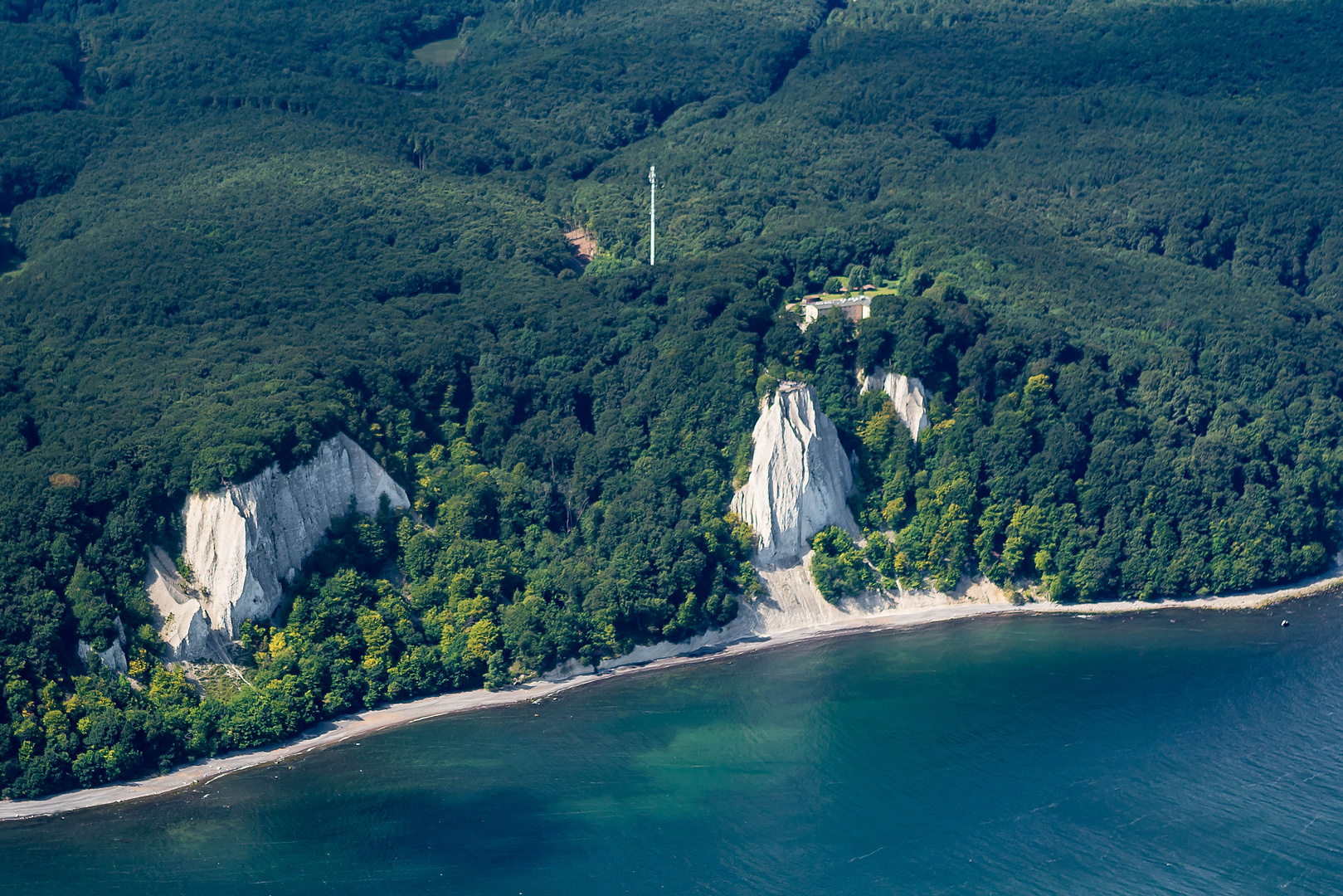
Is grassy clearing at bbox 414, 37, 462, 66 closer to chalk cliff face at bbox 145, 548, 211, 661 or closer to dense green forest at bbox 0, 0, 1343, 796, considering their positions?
dense green forest at bbox 0, 0, 1343, 796

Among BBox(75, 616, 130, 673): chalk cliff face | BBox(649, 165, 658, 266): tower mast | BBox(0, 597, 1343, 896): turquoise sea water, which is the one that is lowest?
BBox(0, 597, 1343, 896): turquoise sea water

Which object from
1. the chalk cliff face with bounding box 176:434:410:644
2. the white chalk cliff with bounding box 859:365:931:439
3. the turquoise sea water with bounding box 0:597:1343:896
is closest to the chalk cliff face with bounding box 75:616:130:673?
the chalk cliff face with bounding box 176:434:410:644

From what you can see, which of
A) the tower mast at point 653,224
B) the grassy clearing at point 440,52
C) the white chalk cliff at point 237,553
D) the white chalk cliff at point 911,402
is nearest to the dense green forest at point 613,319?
the white chalk cliff at point 911,402

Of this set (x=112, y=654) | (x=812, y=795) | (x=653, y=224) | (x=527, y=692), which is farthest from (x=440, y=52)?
(x=812, y=795)

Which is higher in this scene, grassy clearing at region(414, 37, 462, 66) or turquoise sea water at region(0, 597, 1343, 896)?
grassy clearing at region(414, 37, 462, 66)

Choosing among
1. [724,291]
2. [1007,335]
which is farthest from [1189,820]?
[724,291]

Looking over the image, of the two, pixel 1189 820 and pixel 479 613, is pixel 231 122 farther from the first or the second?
pixel 1189 820

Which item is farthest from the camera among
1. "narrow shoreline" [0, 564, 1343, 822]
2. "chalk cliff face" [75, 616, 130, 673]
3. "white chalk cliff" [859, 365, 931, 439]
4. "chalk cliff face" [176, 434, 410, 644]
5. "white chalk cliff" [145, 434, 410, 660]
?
"white chalk cliff" [859, 365, 931, 439]

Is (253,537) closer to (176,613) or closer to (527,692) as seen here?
(176,613)
